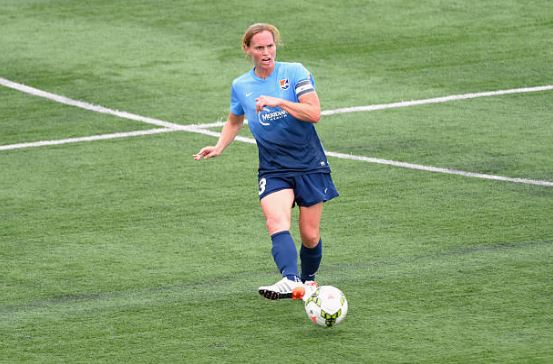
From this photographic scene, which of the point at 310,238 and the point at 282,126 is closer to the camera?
the point at 282,126

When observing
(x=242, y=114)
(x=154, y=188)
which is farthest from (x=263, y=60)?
(x=154, y=188)

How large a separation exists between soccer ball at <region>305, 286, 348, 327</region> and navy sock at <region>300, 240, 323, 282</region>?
2.58 feet

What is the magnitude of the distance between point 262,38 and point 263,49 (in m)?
0.09

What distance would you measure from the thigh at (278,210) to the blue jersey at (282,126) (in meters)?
0.18

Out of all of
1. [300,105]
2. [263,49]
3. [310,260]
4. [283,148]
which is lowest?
[310,260]

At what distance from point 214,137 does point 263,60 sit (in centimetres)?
581

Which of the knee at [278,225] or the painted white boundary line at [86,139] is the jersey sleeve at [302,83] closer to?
the knee at [278,225]

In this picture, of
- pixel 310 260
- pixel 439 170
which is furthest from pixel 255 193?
pixel 310 260

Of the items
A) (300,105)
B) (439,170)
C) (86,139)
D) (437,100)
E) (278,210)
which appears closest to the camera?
(300,105)

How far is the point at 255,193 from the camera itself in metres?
13.5

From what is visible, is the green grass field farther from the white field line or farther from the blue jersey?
the blue jersey

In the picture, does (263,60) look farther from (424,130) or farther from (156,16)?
(156,16)

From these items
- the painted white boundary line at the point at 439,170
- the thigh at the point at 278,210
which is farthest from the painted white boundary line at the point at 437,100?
the thigh at the point at 278,210

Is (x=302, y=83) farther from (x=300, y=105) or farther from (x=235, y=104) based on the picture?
(x=235, y=104)
